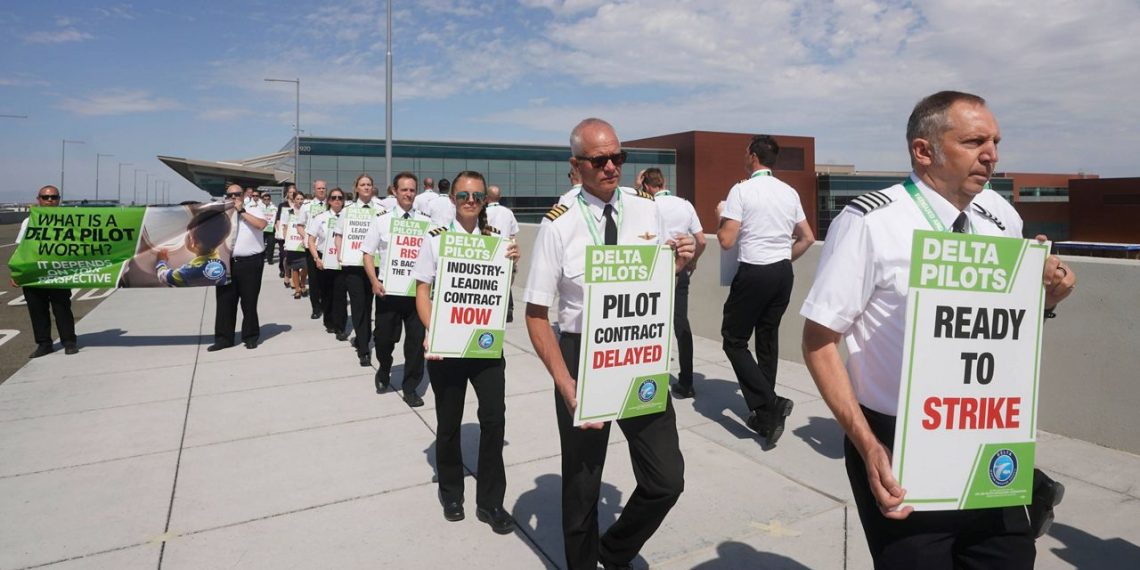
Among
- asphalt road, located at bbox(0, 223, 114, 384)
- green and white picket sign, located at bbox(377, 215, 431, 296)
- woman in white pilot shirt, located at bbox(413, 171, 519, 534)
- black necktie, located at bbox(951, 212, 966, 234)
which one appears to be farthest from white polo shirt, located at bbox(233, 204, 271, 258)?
black necktie, located at bbox(951, 212, 966, 234)

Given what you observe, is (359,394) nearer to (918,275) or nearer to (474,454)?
(474,454)

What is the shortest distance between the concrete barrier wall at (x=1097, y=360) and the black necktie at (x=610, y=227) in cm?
380

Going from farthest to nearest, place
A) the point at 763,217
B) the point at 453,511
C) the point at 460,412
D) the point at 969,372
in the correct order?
the point at 763,217
the point at 460,412
the point at 453,511
the point at 969,372

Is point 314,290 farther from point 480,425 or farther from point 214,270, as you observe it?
Result: point 480,425

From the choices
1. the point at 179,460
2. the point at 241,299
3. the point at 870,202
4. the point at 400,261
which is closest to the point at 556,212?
the point at 870,202

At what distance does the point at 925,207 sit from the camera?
1.92 m

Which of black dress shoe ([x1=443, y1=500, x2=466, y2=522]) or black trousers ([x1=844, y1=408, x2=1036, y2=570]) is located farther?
black dress shoe ([x1=443, y1=500, x2=466, y2=522])

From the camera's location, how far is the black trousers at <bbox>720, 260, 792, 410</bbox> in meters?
4.93

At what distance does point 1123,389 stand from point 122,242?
10450mm

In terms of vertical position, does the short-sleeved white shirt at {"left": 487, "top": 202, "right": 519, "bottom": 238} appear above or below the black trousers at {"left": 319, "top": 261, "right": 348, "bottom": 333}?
above

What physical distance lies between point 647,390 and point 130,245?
8.68 meters

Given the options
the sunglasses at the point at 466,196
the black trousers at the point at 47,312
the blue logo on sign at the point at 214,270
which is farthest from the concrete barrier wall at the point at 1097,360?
the black trousers at the point at 47,312

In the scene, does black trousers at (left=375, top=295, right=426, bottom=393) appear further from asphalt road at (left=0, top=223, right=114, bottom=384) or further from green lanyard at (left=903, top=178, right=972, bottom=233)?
green lanyard at (left=903, top=178, right=972, bottom=233)

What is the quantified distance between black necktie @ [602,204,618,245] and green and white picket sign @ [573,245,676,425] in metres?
0.16
